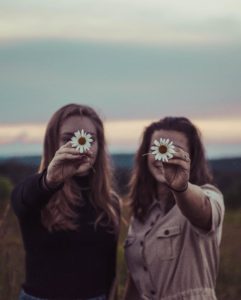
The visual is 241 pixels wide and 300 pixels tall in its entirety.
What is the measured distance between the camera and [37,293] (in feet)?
8.55

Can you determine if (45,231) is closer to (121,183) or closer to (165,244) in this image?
(165,244)

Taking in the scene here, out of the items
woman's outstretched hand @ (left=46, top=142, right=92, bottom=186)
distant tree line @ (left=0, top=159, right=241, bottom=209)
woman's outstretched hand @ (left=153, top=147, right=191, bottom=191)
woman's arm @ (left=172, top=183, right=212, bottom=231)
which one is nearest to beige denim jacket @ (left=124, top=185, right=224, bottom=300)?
woman's arm @ (left=172, top=183, right=212, bottom=231)

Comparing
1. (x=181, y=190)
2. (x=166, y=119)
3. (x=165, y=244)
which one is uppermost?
(x=166, y=119)

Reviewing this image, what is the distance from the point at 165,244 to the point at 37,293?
45cm

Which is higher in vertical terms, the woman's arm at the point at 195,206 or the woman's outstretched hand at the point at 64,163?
the woman's outstretched hand at the point at 64,163

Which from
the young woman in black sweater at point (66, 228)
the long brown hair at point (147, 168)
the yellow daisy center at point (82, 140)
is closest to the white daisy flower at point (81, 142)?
the yellow daisy center at point (82, 140)

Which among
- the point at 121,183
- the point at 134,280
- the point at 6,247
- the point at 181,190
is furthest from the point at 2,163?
the point at 181,190

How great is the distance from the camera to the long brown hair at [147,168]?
2.65m

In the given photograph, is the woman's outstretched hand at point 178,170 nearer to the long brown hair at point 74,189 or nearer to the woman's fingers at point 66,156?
the woman's fingers at point 66,156

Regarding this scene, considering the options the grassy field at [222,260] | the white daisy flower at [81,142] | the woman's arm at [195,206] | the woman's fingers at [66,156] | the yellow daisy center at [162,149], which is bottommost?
the grassy field at [222,260]

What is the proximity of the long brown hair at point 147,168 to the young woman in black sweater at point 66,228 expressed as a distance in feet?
0.44

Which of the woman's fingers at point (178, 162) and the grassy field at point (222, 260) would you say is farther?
the grassy field at point (222, 260)

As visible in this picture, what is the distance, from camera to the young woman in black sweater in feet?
8.48

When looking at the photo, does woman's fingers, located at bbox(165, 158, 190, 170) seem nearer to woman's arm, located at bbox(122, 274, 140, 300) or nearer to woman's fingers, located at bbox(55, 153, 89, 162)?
woman's fingers, located at bbox(55, 153, 89, 162)
